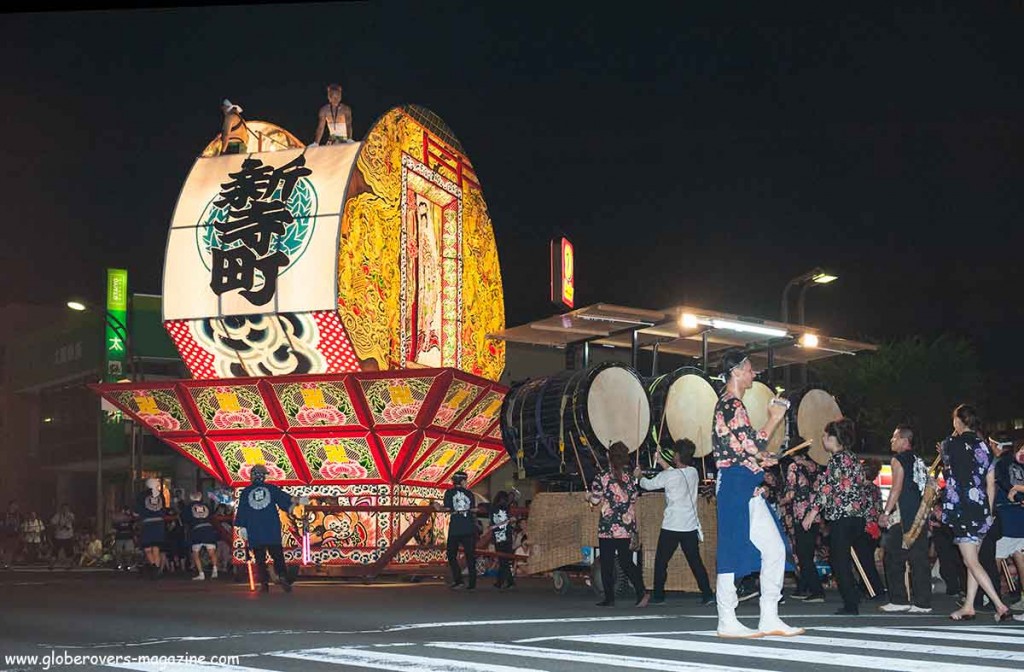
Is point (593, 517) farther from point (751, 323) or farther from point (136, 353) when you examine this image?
point (136, 353)

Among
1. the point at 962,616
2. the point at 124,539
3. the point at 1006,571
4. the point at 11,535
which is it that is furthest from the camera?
the point at 11,535

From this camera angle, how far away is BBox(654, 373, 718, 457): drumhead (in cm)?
1750

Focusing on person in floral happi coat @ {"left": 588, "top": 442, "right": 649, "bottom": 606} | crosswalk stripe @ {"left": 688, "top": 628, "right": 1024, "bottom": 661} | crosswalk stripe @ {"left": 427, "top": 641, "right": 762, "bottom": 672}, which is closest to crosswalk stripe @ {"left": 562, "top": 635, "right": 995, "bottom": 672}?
crosswalk stripe @ {"left": 688, "top": 628, "right": 1024, "bottom": 661}

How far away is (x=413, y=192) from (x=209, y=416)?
19.4 ft

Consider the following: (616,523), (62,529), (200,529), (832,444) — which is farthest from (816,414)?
(62,529)

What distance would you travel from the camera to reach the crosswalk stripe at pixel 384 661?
25.0ft

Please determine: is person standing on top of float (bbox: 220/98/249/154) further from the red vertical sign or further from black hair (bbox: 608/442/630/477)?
black hair (bbox: 608/442/630/477)

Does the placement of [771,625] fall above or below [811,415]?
below

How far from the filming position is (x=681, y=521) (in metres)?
13.9

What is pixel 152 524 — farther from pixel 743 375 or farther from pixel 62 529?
pixel 743 375

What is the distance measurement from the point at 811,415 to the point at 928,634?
944cm

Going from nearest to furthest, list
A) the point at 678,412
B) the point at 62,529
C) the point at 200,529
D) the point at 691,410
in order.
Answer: the point at 678,412 → the point at 691,410 → the point at 200,529 → the point at 62,529

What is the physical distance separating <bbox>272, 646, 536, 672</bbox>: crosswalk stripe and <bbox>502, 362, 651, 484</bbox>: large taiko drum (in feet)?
26.8

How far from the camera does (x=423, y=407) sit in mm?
22109
